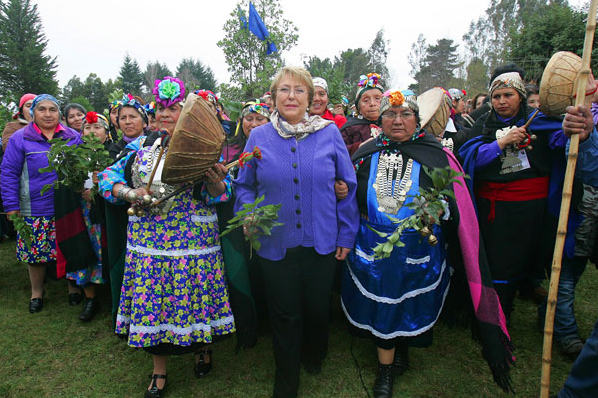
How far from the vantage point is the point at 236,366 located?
339 cm

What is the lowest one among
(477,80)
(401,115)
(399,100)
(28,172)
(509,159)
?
(28,172)

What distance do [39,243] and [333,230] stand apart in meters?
3.71

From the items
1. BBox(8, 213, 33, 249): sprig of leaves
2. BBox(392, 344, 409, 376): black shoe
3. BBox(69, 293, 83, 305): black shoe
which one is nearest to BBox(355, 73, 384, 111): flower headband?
BBox(392, 344, 409, 376): black shoe

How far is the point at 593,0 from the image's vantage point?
222cm

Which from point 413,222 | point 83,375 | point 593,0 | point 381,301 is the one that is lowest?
point 83,375

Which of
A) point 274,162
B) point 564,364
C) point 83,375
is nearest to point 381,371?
point 564,364

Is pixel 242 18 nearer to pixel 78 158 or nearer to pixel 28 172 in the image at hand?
pixel 28 172

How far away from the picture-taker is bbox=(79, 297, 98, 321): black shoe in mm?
4273

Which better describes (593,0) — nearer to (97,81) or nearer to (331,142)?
(331,142)

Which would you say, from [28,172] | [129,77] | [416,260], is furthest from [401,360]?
[129,77]

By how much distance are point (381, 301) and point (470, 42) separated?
143ft

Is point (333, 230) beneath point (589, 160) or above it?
beneath

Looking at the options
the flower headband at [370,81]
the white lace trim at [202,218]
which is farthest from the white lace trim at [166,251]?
the flower headband at [370,81]

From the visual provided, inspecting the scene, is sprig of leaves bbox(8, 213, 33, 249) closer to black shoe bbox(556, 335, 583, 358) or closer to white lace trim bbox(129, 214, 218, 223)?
white lace trim bbox(129, 214, 218, 223)
